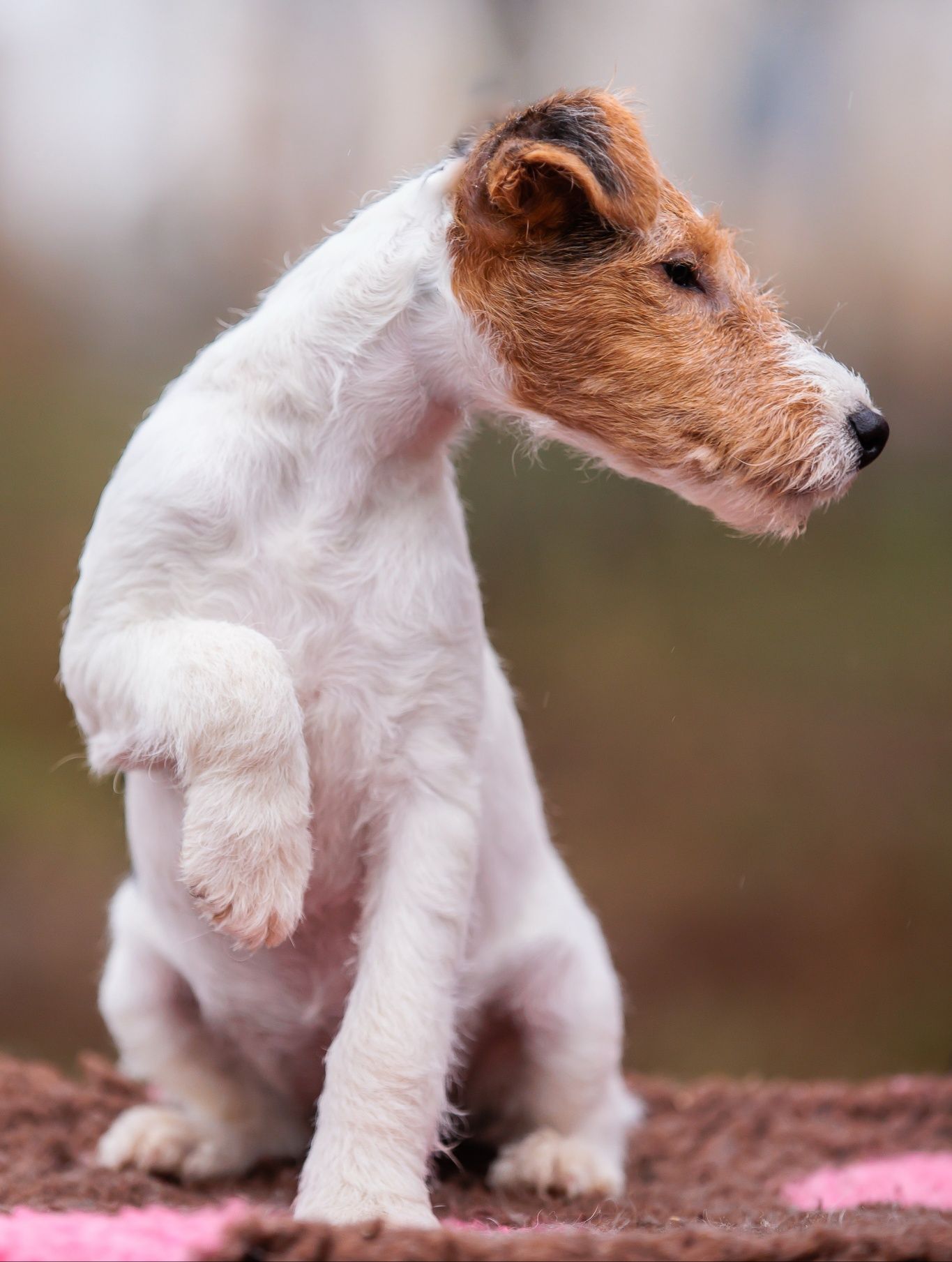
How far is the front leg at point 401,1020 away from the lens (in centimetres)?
152

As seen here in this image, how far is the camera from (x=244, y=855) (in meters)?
1.47

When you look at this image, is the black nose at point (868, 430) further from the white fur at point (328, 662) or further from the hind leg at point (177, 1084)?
the hind leg at point (177, 1084)

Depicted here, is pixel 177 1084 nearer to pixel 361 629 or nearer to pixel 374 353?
pixel 361 629

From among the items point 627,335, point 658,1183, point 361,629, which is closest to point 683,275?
point 627,335

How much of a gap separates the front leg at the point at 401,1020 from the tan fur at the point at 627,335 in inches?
18.9

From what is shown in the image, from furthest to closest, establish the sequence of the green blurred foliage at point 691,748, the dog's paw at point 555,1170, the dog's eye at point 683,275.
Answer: the green blurred foliage at point 691,748 < the dog's paw at point 555,1170 < the dog's eye at point 683,275

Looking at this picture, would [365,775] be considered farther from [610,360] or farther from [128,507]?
[610,360]

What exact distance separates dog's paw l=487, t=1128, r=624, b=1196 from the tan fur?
103 cm

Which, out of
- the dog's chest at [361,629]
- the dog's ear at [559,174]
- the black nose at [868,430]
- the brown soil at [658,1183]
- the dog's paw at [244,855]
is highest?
the dog's ear at [559,174]

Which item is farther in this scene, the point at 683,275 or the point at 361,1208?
the point at 683,275

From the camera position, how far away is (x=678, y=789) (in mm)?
3750

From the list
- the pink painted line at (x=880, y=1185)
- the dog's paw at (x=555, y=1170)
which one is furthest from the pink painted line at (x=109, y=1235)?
the pink painted line at (x=880, y=1185)

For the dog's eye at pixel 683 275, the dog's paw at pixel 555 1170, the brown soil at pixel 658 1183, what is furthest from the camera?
the dog's paw at pixel 555 1170

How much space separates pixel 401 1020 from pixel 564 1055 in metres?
0.53
